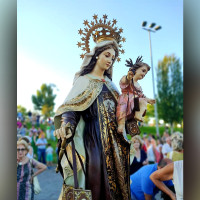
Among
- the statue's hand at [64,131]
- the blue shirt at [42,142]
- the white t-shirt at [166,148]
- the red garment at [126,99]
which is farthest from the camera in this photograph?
the white t-shirt at [166,148]

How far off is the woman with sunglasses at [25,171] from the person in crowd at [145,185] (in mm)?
1069

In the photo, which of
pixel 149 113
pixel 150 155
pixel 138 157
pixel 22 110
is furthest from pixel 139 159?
pixel 22 110

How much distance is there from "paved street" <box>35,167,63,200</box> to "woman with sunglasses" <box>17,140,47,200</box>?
2.6 inches

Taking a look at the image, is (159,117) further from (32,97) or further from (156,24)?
(32,97)

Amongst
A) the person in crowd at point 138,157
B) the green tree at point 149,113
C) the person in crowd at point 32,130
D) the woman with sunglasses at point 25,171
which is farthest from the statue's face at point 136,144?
the person in crowd at point 32,130

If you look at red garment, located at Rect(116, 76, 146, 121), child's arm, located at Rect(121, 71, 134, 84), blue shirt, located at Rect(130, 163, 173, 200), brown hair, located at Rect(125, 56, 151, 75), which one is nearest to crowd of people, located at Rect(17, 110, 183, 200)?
blue shirt, located at Rect(130, 163, 173, 200)

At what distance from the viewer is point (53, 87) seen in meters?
2.90

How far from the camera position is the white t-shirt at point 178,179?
304 cm

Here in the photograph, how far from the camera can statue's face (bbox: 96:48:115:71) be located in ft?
9.13

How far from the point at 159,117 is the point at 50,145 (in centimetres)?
130

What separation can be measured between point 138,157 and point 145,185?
1.10 ft

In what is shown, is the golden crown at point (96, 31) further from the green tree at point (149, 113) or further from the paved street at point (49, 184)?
the paved street at point (49, 184)

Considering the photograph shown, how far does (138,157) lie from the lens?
10.6 ft

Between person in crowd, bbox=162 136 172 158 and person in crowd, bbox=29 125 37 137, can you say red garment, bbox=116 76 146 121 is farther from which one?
person in crowd, bbox=29 125 37 137
